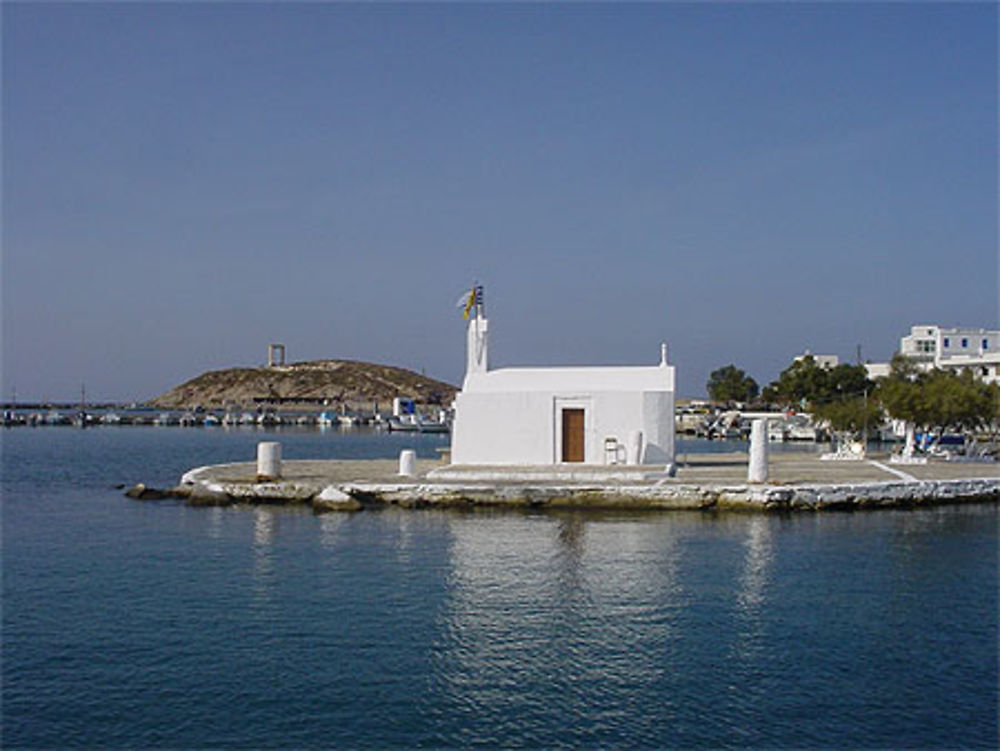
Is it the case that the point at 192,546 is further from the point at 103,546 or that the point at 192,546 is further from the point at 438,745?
the point at 438,745

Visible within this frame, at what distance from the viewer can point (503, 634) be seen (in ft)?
50.2

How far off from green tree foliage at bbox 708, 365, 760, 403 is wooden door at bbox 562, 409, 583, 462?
10447 centimetres

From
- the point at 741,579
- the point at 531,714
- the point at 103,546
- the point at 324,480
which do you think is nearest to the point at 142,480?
the point at 324,480

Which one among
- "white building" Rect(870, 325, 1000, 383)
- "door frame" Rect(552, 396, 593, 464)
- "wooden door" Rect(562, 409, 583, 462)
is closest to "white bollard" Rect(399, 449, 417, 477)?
"door frame" Rect(552, 396, 593, 464)

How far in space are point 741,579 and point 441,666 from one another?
7.60 metres

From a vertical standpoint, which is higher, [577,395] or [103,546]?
[577,395]

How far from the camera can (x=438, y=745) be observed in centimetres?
1120

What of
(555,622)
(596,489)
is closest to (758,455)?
(596,489)

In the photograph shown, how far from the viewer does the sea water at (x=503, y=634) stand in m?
11.8

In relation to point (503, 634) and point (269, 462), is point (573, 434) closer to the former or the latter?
point (269, 462)

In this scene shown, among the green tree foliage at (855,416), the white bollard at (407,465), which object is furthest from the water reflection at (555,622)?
the green tree foliage at (855,416)

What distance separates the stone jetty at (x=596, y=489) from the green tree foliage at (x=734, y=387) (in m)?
101

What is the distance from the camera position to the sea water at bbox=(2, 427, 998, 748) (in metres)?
11.8

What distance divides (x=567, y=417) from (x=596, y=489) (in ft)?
16.2
